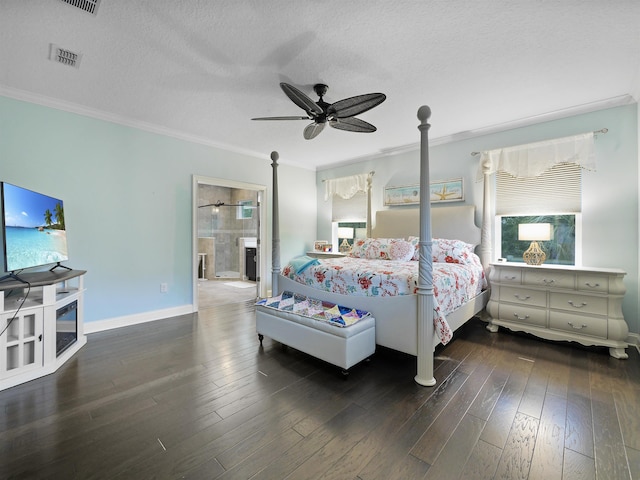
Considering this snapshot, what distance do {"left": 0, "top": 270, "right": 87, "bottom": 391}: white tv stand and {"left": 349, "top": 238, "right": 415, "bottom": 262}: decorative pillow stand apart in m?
3.38

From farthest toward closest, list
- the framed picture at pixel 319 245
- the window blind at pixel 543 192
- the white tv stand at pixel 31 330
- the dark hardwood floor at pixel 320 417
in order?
the framed picture at pixel 319 245 → the window blind at pixel 543 192 → the white tv stand at pixel 31 330 → the dark hardwood floor at pixel 320 417

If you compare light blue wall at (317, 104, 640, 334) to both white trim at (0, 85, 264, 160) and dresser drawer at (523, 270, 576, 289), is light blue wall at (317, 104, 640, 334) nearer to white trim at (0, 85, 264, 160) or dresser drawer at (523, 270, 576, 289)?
dresser drawer at (523, 270, 576, 289)

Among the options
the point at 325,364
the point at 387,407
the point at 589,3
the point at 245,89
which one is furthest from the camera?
the point at 245,89

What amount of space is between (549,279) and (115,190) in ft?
16.9

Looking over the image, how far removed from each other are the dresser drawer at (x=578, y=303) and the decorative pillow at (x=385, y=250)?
5.06ft

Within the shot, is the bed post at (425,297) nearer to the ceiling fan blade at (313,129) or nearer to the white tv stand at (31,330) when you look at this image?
the ceiling fan blade at (313,129)

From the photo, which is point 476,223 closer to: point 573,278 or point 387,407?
point 573,278

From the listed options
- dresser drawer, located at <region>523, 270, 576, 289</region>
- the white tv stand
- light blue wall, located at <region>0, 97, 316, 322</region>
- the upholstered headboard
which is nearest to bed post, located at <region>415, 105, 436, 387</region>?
dresser drawer, located at <region>523, 270, 576, 289</region>

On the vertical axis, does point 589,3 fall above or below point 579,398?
above

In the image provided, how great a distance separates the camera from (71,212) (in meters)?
3.14

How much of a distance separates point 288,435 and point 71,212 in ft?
11.2

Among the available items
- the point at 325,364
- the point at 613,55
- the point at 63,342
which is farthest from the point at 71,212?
the point at 613,55

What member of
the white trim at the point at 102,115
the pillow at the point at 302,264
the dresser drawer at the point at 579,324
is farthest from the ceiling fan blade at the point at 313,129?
the dresser drawer at the point at 579,324

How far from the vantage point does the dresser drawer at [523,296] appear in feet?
9.76
